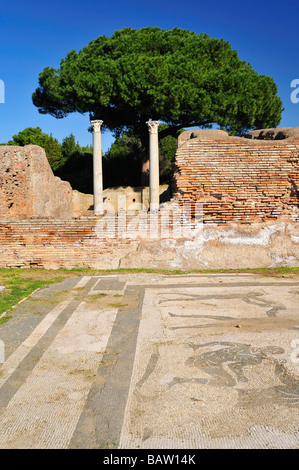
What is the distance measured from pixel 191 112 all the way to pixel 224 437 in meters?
19.9

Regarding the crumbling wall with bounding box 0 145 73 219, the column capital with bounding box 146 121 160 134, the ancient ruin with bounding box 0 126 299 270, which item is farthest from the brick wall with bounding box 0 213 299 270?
the column capital with bounding box 146 121 160 134

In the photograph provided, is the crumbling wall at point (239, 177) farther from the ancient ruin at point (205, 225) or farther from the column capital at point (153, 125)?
the column capital at point (153, 125)

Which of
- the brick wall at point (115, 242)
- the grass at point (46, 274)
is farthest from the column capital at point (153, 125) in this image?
the grass at point (46, 274)

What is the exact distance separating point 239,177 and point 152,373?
6254mm

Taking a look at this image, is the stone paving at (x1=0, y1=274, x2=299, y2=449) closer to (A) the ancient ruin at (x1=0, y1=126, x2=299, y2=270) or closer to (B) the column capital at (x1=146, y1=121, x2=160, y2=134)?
(A) the ancient ruin at (x1=0, y1=126, x2=299, y2=270)

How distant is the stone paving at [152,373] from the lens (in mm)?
2131

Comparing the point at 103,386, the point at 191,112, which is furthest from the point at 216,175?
the point at 191,112

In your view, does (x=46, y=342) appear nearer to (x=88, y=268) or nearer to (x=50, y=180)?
(x=88, y=268)

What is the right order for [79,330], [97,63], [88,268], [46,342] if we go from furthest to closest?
[97,63] → [88,268] → [79,330] → [46,342]

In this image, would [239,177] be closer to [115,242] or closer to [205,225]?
[205,225]

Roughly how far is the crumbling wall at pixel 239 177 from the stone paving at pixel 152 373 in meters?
3.30

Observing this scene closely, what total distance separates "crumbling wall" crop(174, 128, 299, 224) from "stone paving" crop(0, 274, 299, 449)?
3.30m

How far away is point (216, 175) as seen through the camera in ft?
27.1

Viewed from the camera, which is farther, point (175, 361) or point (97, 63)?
point (97, 63)
